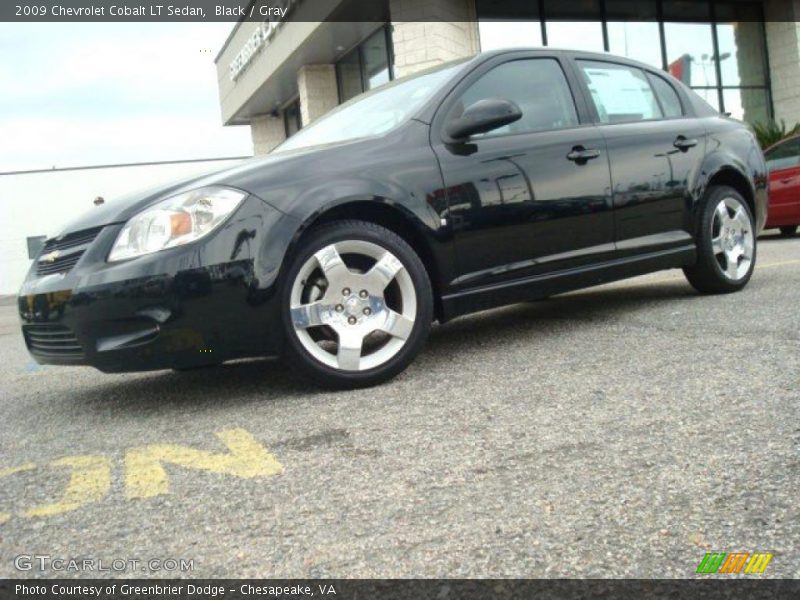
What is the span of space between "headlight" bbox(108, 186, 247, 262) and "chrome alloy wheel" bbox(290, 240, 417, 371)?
0.39m

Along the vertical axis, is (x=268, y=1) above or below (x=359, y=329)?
above

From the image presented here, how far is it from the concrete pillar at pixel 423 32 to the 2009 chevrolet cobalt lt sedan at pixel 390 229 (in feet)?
28.5

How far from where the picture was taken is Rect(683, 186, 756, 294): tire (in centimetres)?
468

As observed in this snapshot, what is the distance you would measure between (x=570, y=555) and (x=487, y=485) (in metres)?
0.42

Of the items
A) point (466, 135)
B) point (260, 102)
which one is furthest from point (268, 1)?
point (466, 135)

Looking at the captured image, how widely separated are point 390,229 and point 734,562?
2.20 m

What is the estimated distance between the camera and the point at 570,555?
158 centimetres

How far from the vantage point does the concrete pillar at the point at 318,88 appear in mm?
18750

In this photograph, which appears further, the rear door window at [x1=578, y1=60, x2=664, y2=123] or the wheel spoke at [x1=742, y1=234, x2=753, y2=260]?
the wheel spoke at [x1=742, y1=234, x2=753, y2=260]

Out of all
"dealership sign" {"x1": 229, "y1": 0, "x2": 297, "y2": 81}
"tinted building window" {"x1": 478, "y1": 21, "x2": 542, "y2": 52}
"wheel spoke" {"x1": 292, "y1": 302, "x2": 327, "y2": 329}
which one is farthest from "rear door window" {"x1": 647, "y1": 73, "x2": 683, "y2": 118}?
"dealership sign" {"x1": 229, "y1": 0, "x2": 297, "y2": 81}

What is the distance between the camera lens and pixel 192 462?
237 centimetres

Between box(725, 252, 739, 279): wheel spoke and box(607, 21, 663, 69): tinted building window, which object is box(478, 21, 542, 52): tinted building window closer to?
box(607, 21, 663, 69): tinted building window

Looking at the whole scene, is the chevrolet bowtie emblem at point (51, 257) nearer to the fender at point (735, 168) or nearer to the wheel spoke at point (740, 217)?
the fender at point (735, 168)

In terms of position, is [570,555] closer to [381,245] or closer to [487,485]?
[487,485]
